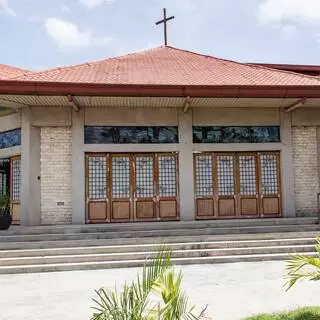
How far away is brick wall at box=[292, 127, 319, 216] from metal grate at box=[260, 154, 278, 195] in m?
0.60

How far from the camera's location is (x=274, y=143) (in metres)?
13.5

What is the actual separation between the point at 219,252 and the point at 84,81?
18.8ft

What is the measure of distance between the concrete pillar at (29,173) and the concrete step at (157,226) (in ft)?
2.06

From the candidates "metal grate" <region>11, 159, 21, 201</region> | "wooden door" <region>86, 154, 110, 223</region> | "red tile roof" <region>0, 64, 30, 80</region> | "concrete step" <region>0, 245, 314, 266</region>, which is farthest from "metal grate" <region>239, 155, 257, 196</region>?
"red tile roof" <region>0, 64, 30, 80</region>

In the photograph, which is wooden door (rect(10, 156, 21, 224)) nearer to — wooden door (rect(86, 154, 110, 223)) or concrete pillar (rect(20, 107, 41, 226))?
concrete pillar (rect(20, 107, 41, 226))

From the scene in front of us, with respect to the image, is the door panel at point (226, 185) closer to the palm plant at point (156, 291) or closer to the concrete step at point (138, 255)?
the concrete step at point (138, 255)

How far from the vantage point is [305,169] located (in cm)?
1355

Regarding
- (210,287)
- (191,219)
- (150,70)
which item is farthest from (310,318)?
(150,70)

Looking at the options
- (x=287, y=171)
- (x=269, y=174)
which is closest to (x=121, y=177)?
(x=269, y=174)

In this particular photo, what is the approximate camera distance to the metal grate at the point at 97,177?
512 inches

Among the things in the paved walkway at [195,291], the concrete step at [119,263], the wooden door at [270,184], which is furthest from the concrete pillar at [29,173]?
the wooden door at [270,184]

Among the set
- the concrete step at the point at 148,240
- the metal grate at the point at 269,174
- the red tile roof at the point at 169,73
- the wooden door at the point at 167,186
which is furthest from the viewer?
the metal grate at the point at 269,174

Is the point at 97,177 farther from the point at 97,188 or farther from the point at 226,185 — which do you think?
the point at 226,185

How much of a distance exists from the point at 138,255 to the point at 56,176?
14.0 feet
